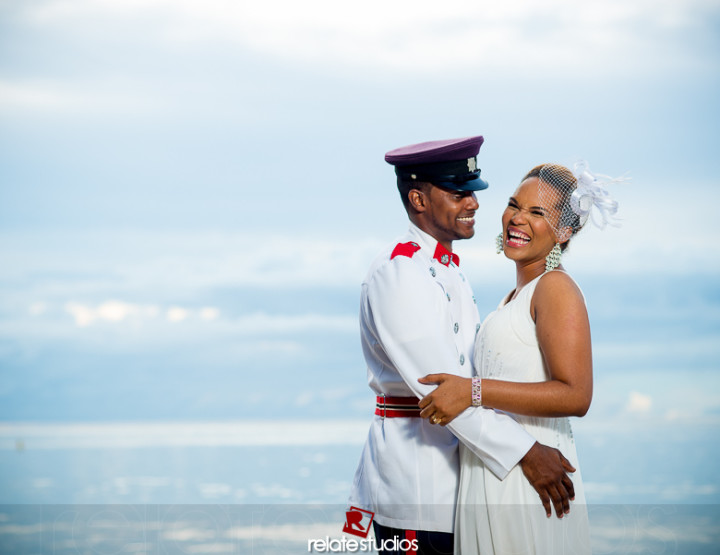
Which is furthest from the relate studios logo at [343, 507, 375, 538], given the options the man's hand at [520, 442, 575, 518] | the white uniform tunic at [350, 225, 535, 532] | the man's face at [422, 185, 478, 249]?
the man's face at [422, 185, 478, 249]

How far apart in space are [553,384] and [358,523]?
841 millimetres

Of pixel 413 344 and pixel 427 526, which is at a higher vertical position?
pixel 413 344

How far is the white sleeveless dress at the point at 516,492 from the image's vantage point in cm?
226

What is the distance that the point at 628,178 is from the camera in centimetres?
245

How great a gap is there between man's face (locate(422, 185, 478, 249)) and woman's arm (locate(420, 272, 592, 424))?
18.3 inches

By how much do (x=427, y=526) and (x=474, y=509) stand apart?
177 mm

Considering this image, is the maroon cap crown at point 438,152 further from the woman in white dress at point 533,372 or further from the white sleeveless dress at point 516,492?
the white sleeveless dress at point 516,492

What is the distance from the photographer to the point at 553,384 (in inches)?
87.0

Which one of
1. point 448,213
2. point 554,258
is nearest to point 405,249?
point 448,213

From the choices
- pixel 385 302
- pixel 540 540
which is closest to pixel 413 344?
pixel 385 302

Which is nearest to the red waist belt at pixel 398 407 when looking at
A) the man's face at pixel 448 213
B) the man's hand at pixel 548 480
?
the man's hand at pixel 548 480

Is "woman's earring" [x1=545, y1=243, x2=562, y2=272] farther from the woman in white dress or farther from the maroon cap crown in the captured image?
the maroon cap crown

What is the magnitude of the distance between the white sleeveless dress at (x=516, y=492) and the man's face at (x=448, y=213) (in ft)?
1.10

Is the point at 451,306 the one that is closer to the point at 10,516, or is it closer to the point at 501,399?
the point at 501,399
